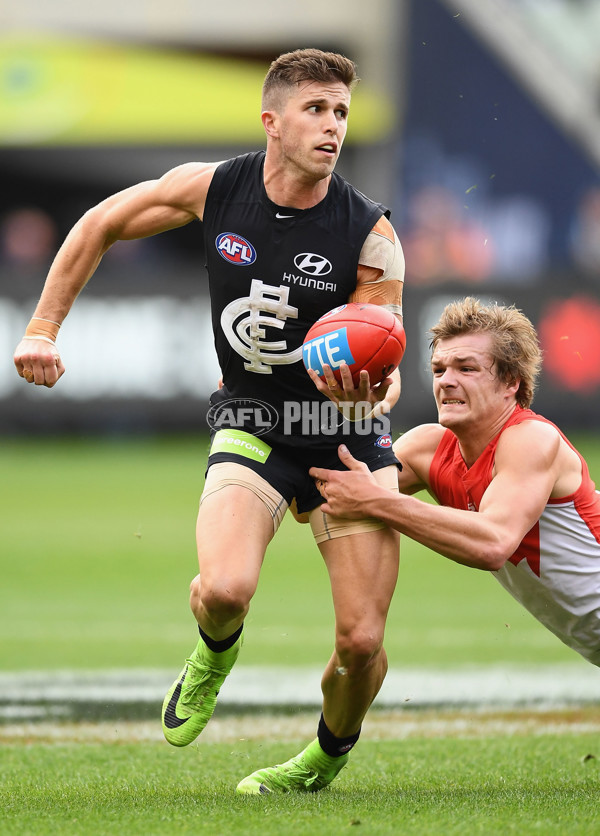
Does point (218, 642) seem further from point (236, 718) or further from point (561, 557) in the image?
point (236, 718)

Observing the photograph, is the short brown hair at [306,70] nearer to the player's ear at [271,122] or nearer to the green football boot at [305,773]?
the player's ear at [271,122]

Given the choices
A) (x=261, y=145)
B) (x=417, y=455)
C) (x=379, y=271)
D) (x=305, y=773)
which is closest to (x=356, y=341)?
(x=379, y=271)

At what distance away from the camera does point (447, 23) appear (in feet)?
90.5

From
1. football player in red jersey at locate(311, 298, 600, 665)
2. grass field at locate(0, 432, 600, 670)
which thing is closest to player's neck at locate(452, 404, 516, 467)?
football player in red jersey at locate(311, 298, 600, 665)

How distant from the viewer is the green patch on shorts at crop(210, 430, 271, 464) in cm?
576

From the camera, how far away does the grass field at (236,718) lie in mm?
5062

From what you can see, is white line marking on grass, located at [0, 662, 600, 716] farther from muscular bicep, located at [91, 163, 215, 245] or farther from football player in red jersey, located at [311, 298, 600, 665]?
muscular bicep, located at [91, 163, 215, 245]

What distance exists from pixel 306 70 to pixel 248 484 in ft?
5.64

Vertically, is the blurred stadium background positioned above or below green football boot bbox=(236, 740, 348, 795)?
above

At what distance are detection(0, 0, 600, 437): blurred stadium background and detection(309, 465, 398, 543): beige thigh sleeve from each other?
13201 millimetres

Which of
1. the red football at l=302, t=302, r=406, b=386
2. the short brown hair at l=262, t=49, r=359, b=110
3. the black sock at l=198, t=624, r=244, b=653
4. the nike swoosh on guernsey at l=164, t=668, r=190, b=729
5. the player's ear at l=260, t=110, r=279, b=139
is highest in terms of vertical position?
the short brown hair at l=262, t=49, r=359, b=110

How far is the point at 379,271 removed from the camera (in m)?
5.69

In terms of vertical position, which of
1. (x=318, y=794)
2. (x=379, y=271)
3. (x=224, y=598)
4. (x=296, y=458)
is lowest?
(x=318, y=794)

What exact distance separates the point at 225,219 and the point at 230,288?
0.29 m
